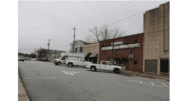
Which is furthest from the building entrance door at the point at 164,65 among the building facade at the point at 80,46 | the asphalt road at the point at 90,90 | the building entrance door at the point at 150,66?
the building facade at the point at 80,46

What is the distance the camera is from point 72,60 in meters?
24.0

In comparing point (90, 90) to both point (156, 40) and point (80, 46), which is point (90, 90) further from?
point (80, 46)

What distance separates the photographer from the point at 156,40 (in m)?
18.0

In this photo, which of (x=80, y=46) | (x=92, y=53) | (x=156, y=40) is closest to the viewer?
(x=156, y=40)

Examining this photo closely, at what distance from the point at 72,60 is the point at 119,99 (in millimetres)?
19418

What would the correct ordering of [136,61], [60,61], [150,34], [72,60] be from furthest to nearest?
[60,61], [72,60], [136,61], [150,34]

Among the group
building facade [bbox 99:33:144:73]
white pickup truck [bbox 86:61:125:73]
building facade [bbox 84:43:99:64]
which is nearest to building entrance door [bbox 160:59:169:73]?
building facade [bbox 99:33:144:73]

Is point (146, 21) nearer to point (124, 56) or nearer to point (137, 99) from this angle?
point (124, 56)

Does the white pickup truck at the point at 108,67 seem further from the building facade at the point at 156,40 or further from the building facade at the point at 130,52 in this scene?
the building facade at the point at 156,40

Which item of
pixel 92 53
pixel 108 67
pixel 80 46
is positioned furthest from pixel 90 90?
pixel 80 46

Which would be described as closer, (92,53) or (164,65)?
(164,65)

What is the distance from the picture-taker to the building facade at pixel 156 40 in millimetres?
16844

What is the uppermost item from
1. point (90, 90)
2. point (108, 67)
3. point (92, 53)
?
point (92, 53)

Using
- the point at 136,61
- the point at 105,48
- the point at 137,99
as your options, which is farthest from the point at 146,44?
the point at 137,99
